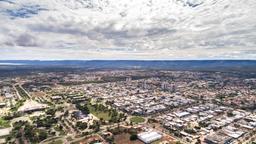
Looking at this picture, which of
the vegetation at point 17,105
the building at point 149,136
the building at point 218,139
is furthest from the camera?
the vegetation at point 17,105

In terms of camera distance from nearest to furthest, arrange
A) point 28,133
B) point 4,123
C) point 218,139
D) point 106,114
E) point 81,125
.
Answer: point 218,139 → point 28,133 → point 81,125 → point 4,123 → point 106,114

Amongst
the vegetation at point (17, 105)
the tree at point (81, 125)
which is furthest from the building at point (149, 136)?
the vegetation at point (17, 105)

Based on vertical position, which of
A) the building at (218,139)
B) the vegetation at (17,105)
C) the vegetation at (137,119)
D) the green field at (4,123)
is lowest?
the building at (218,139)

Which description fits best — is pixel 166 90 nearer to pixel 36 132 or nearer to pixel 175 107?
pixel 175 107

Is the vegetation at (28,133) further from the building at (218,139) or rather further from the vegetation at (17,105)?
the building at (218,139)

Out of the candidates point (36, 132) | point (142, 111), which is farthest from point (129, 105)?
point (36, 132)

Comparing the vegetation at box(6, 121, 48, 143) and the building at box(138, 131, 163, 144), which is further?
the vegetation at box(6, 121, 48, 143)

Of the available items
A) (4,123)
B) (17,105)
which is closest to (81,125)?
(4,123)

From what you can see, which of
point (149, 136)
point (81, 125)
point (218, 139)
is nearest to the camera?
point (218, 139)

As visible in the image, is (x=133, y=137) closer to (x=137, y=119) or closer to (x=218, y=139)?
(x=137, y=119)

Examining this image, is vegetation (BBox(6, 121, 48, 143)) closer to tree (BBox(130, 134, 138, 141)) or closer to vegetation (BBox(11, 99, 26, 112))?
vegetation (BBox(11, 99, 26, 112))

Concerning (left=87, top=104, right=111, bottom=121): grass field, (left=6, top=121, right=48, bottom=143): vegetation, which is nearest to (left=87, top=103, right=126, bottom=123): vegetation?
(left=87, top=104, right=111, bottom=121): grass field
